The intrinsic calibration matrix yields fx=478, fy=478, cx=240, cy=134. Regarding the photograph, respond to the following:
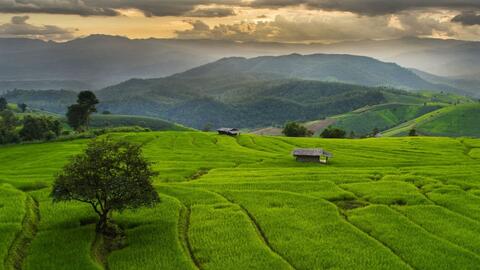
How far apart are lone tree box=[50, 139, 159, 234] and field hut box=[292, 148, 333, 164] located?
60.5 metres

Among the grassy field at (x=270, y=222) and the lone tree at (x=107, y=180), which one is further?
the lone tree at (x=107, y=180)

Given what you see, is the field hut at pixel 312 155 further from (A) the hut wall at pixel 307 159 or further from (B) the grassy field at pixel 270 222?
(B) the grassy field at pixel 270 222

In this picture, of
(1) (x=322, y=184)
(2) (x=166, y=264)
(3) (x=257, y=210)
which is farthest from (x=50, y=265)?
(1) (x=322, y=184)

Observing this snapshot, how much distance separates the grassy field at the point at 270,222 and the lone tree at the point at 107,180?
11.6 feet

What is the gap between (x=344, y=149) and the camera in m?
139

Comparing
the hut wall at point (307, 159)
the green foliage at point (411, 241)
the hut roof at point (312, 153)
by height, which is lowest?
the green foliage at point (411, 241)

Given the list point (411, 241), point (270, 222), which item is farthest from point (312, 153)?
point (411, 241)

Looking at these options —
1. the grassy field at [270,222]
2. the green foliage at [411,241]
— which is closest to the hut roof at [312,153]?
the grassy field at [270,222]

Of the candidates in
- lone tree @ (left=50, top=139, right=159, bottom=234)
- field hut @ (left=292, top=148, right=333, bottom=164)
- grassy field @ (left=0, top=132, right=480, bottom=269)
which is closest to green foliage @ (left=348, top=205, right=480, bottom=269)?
grassy field @ (left=0, top=132, right=480, bottom=269)

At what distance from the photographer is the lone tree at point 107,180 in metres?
47.3

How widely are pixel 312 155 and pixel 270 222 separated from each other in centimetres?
5429

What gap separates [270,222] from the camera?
52500 mm

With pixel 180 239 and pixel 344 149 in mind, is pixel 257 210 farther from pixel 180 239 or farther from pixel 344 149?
pixel 344 149

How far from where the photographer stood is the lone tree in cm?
4734
